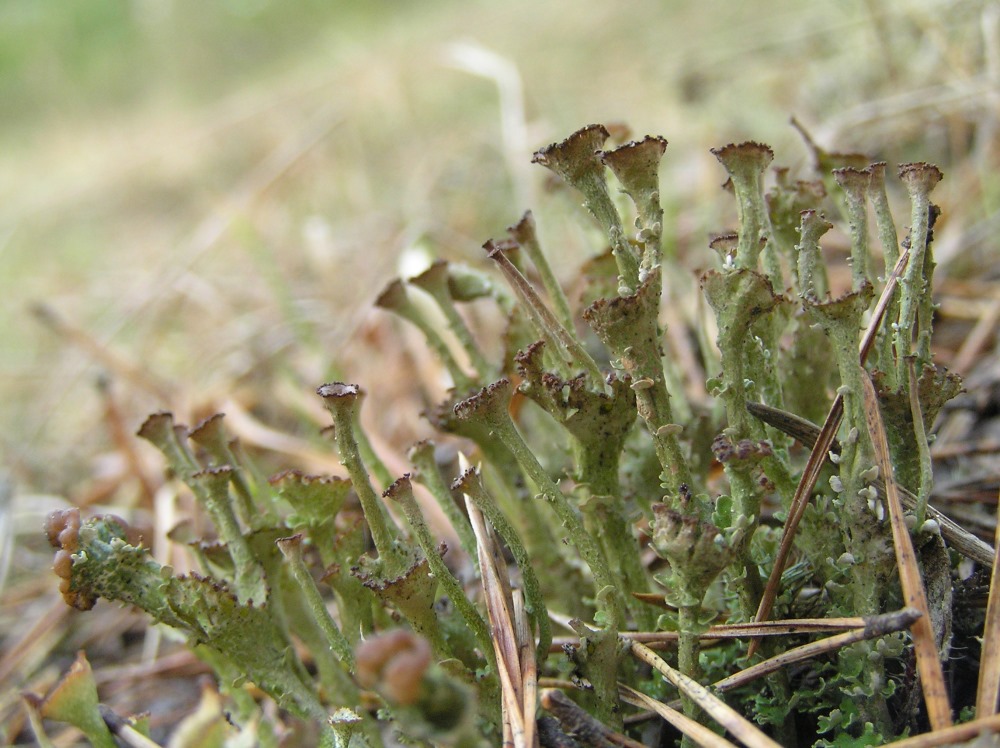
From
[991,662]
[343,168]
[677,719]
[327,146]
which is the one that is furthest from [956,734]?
[327,146]

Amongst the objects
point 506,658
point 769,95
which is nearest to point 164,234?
point 769,95

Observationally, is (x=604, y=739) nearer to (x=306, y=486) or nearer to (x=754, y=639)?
(x=754, y=639)

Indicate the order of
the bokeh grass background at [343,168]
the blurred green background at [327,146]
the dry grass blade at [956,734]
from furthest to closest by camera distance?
the blurred green background at [327,146]
the bokeh grass background at [343,168]
the dry grass blade at [956,734]

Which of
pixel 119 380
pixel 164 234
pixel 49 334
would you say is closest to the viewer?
pixel 119 380

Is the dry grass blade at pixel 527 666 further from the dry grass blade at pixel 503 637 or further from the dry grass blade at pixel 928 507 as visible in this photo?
the dry grass blade at pixel 928 507

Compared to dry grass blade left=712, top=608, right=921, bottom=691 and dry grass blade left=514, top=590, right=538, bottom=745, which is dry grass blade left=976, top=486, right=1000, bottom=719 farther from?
dry grass blade left=514, top=590, right=538, bottom=745

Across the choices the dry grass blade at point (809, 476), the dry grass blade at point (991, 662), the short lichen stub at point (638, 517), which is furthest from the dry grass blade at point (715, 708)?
the dry grass blade at point (991, 662)

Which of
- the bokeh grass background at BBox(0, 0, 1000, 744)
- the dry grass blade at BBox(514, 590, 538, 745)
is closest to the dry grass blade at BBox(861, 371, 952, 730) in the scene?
the dry grass blade at BBox(514, 590, 538, 745)
